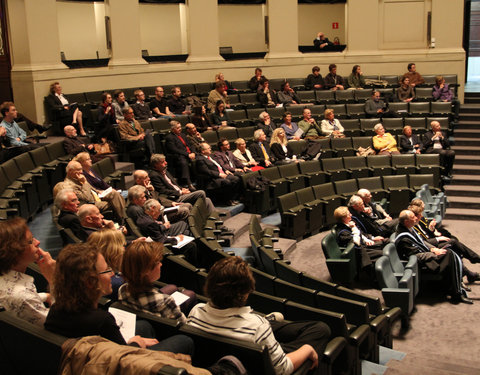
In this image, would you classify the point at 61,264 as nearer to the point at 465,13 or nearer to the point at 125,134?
the point at 125,134

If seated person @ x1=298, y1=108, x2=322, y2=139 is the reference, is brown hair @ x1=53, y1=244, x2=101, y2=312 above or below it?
above

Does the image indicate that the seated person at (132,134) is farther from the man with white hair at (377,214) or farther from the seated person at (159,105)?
the man with white hair at (377,214)

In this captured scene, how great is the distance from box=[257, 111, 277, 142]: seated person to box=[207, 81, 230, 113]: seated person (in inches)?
38.9

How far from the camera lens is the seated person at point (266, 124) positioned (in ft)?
31.3

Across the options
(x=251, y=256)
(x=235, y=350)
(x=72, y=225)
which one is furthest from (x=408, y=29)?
(x=235, y=350)

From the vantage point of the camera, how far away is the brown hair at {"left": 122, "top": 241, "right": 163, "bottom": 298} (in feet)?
9.77

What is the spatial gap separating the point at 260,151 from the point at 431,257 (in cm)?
367

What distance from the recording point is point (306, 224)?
296 inches

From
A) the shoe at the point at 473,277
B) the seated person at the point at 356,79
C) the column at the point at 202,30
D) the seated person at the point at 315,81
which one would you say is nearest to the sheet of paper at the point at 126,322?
the shoe at the point at 473,277

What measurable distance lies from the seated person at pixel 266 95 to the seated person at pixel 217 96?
1.95 ft

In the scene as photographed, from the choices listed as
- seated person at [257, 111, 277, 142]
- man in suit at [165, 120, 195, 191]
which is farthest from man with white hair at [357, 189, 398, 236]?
seated person at [257, 111, 277, 142]

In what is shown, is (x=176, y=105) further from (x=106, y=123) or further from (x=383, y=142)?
(x=383, y=142)

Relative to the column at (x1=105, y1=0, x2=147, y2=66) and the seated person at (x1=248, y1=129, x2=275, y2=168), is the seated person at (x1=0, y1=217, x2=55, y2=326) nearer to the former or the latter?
the seated person at (x1=248, y1=129, x2=275, y2=168)

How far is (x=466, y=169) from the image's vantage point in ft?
32.5
